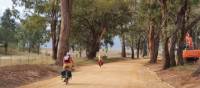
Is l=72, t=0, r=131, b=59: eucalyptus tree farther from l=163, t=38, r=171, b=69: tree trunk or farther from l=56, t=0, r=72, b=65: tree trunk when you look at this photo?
l=163, t=38, r=171, b=69: tree trunk

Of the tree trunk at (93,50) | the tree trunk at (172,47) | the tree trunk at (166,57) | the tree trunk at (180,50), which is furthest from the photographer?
the tree trunk at (93,50)

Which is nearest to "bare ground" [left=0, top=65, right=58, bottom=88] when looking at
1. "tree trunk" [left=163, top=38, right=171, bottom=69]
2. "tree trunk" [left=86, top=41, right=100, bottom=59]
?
"tree trunk" [left=163, top=38, right=171, bottom=69]

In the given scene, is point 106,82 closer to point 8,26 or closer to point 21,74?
point 21,74

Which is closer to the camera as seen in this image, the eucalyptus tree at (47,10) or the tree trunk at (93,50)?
the eucalyptus tree at (47,10)

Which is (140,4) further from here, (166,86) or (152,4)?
(166,86)

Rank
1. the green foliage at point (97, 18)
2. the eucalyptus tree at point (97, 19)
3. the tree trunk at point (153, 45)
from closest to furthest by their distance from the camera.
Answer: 1. the tree trunk at point (153, 45)
2. the green foliage at point (97, 18)
3. the eucalyptus tree at point (97, 19)

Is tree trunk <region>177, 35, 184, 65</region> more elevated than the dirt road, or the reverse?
tree trunk <region>177, 35, 184, 65</region>

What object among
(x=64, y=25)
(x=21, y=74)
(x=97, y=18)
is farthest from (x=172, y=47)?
(x=97, y=18)

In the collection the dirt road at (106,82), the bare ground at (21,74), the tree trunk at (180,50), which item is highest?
the tree trunk at (180,50)

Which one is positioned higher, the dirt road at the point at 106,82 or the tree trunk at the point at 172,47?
the tree trunk at the point at 172,47

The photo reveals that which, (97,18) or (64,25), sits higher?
(97,18)

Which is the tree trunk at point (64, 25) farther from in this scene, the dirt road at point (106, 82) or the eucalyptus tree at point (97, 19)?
the eucalyptus tree at point (97, 19)

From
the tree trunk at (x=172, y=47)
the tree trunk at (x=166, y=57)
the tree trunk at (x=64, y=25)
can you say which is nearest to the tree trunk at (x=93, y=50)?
the tree trunk at (x=64, y=25)

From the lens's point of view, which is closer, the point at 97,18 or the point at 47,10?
the point at 47,10
